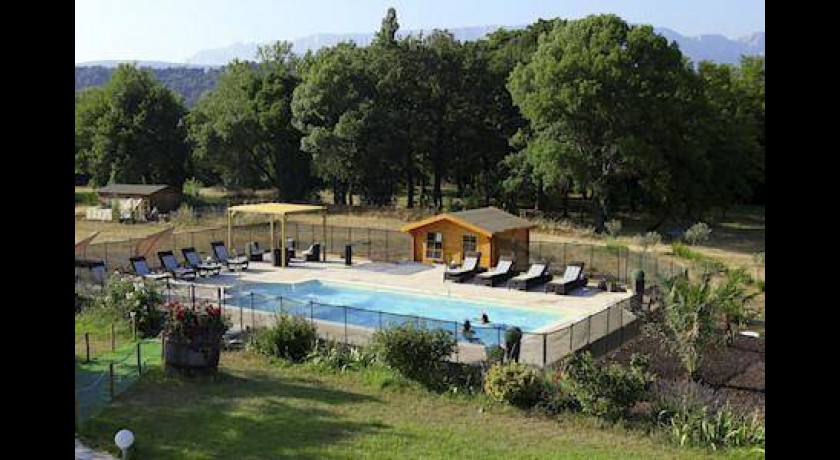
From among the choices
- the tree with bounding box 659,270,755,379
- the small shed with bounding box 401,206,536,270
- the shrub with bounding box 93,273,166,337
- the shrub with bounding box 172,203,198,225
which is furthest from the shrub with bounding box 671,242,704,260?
the shrub with bounding box 172,203,198,225

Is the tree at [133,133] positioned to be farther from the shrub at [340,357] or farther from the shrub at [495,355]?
the shrub at [495,355]

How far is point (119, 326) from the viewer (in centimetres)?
1638

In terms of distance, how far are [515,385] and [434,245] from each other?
46.6ft

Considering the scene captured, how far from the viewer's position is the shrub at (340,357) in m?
14.1

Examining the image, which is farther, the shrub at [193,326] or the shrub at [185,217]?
the shrub at [185,217]

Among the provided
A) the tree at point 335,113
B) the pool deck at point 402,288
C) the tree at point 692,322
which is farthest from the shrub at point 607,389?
the tree at point 335,113

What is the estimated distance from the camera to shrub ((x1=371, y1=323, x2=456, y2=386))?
13078mm

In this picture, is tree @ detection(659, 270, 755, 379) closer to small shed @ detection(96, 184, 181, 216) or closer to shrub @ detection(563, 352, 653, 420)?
shrub @ detection(563, 352, 653, 420)

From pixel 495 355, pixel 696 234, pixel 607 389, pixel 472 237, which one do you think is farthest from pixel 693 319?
pixel 696 234

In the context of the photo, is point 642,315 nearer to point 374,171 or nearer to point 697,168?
point 697,168

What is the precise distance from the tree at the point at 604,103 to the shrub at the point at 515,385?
24007 millimetres

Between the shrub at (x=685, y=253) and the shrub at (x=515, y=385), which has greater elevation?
the shrub at (x=685, y=253)
